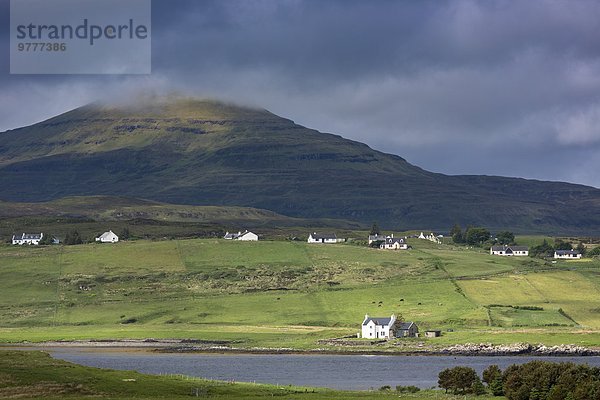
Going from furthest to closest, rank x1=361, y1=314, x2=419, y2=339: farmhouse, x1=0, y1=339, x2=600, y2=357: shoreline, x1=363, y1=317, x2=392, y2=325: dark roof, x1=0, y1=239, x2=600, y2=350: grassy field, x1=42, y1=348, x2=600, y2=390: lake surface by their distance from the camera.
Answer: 1. x1=0, y1=239, x2=600, y2=350: grassy field
2. x1=363, y1=317, x2=392, y2=325: dark roof
3. x1=361, y1=314, x2=419, y2=339: farmhouse
4. x1=0, y1=339, x2=600, y2=357: shoreline
5. x1=42, y1=348, x2=600, y2=390: lake surface

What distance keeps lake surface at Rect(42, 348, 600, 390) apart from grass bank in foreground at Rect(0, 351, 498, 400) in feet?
34.2

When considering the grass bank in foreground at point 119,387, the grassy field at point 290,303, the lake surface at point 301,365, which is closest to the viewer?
the grass bank in foreground at point 119,387

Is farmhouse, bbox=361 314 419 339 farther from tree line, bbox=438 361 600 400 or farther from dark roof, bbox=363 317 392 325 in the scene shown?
tree line, bbox=438 361 600 400

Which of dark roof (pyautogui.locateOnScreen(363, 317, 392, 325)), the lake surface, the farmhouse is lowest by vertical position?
the lake surface

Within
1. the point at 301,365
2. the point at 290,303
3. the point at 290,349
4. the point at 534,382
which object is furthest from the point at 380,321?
the point at 534,382

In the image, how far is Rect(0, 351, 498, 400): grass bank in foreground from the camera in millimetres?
74125

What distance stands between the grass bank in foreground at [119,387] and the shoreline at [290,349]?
153ft

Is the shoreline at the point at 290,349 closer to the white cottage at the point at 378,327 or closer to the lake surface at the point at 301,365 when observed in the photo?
the lake surface at the point at 301,365

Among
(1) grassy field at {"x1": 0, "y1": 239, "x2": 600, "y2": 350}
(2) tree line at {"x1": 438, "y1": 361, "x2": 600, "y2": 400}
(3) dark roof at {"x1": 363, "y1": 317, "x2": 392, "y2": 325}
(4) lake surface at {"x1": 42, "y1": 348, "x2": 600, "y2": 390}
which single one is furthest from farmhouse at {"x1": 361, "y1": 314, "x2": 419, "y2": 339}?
(2) tree line at {"x1": 438, "y1": 361, "x2": 600, "y2": 400}

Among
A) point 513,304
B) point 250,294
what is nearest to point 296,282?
point 250,294

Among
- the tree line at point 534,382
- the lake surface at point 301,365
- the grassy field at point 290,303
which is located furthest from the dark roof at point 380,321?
the tree line at point 534,382

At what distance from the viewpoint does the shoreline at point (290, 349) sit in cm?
12719

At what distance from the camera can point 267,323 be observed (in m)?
162

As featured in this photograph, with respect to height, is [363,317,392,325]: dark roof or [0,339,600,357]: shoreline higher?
[363,317,392,325]: dark roof
